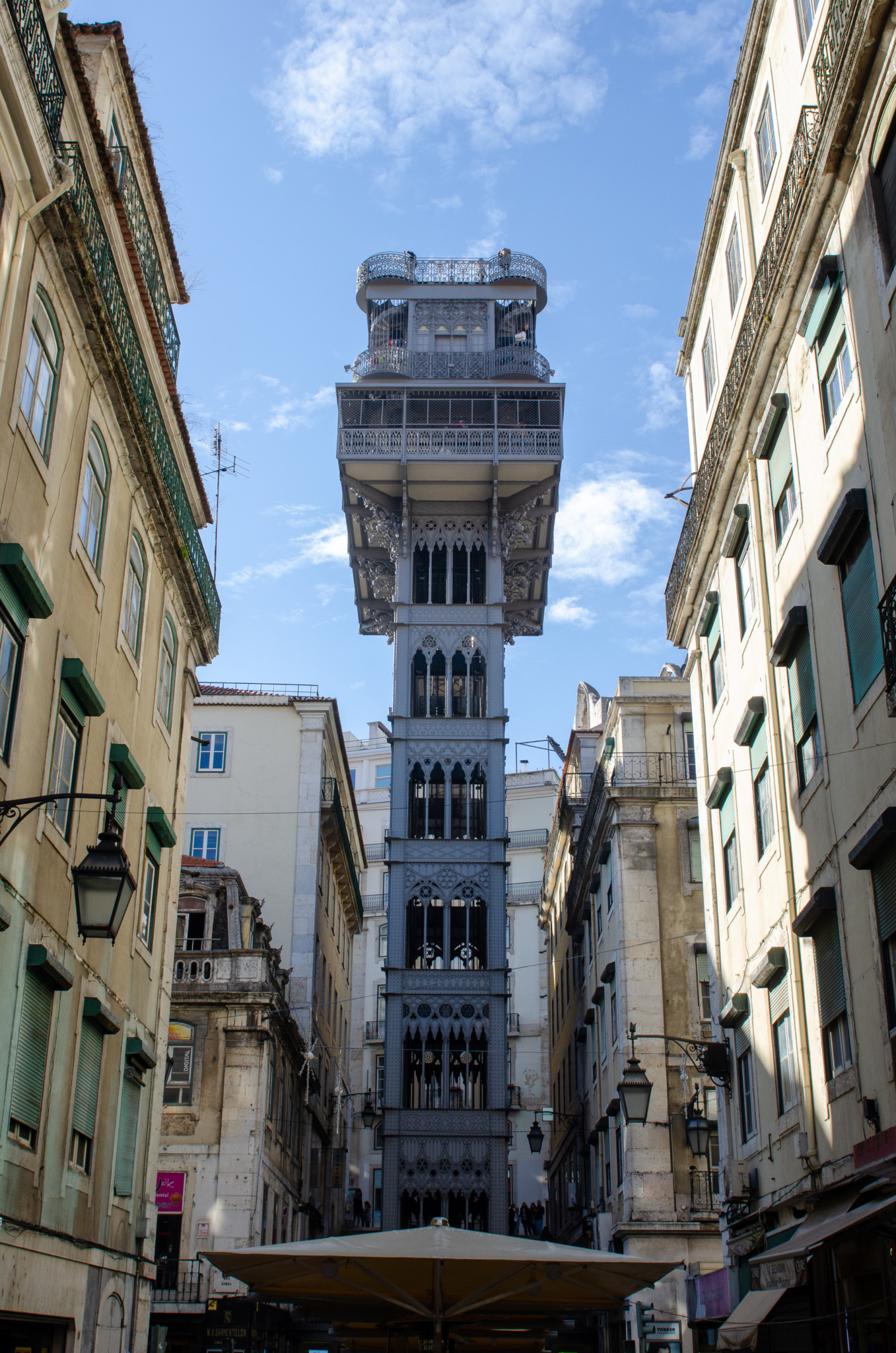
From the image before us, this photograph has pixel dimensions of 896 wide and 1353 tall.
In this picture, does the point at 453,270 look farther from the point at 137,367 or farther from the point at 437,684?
the point at 137,367

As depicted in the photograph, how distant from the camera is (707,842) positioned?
68.6 ft

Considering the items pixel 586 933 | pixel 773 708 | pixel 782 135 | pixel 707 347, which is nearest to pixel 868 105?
pixel 782 135

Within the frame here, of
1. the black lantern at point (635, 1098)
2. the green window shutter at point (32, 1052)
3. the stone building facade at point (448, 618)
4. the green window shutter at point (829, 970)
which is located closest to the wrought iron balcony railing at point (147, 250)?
the green window shutter at point (32, 1052)

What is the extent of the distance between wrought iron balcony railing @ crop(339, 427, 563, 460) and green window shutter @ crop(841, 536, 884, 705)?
3382 centimetres

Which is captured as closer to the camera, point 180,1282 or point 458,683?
point 180,1282

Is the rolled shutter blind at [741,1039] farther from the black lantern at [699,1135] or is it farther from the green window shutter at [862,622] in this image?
the green window shutter at [862,622]

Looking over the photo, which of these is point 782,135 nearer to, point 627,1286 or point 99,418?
point 99,418

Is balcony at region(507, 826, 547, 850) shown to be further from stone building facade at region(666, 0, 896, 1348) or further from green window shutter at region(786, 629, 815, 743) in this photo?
green window shutter at region(786, 629, 815, 743)

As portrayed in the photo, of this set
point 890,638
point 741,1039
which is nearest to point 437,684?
point 741,1039

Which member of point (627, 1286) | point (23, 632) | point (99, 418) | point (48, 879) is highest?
point (99, 418)

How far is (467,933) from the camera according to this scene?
42.2 m

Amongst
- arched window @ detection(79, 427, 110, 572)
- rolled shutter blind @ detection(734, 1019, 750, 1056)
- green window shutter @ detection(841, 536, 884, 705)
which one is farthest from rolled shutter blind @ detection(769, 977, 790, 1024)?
arched window @ detection(79, 427, 110, 572)

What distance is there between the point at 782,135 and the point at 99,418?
29.6ft

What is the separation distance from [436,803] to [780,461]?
29.1 metres
